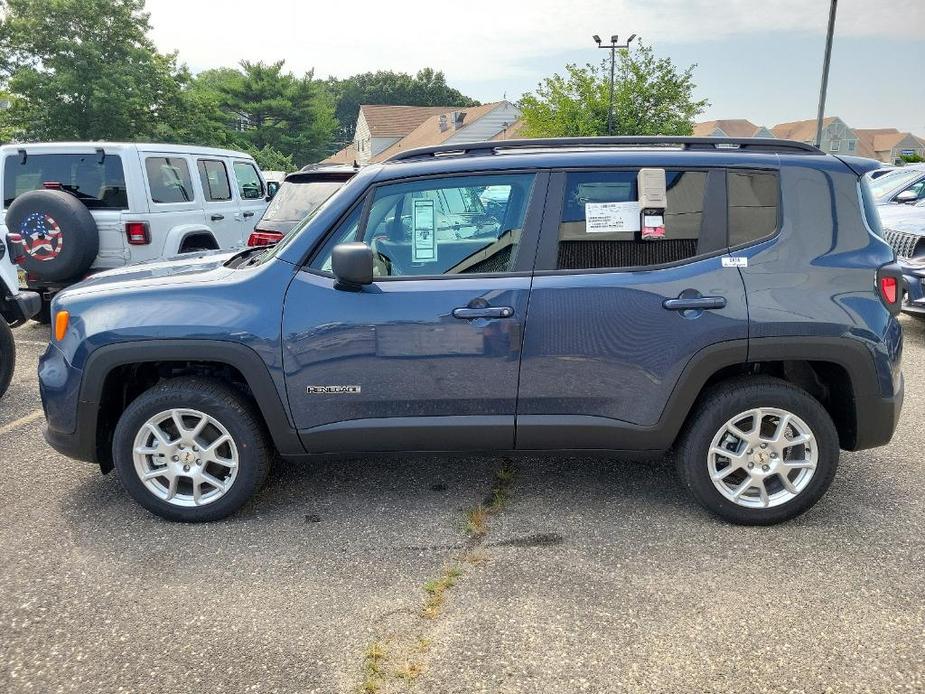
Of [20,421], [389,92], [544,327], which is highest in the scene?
[389,92]

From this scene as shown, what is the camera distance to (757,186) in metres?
3.29

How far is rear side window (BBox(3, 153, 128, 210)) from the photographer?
7.27 meters

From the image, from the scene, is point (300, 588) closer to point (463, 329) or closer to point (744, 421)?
point (463, 329)

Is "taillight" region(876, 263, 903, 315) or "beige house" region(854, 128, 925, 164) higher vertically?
"beige house" region(854, 128, 925, 164)

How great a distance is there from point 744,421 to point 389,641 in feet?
6.27

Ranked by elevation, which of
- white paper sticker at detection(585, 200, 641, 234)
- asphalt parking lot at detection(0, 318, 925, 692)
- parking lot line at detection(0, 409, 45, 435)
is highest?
white paper sticker at detection(585, 200, 641, 234)

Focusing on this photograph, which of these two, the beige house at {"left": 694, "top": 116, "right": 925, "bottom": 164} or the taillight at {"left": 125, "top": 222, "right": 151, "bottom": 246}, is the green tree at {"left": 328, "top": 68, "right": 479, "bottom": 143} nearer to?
the beige house at {"left": 694, "top": 116, "right": 925, "bottom": 164}

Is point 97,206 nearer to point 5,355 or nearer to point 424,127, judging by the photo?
point 5,355

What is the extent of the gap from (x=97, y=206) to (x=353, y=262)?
5384mm

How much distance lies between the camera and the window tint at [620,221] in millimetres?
3271

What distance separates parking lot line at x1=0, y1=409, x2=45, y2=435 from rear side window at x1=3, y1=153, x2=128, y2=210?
287cm

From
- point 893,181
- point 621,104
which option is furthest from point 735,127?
point 893,181

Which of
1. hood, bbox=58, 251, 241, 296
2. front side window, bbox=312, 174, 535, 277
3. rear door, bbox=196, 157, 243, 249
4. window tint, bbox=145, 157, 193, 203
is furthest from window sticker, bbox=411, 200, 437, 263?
rear door, bbox=196, 157, 243, 249

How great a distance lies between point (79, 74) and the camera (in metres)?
33.1
